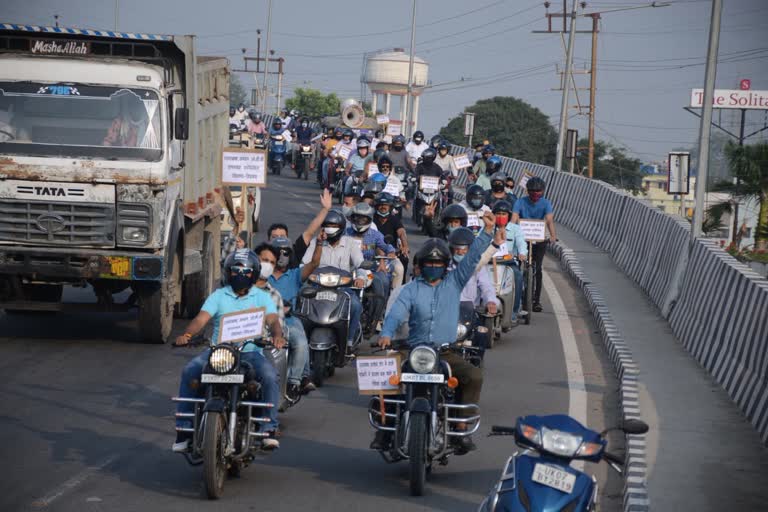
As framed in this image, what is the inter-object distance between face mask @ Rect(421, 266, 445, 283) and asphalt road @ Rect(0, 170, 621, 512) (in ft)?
4.80

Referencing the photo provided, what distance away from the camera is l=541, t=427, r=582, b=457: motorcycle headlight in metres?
6.63

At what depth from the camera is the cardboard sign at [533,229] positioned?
19047mm

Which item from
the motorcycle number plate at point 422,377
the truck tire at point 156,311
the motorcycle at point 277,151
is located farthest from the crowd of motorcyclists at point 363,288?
the motorcycle at point 277,151

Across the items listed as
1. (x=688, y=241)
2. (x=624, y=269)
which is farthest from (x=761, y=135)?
(x=688, y=241)

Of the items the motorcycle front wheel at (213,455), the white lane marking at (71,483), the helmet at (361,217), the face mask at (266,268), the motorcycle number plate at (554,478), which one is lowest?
the white lane marking at (71,483)

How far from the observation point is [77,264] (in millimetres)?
15062

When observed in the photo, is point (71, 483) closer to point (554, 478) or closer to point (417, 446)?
point (417, 446)

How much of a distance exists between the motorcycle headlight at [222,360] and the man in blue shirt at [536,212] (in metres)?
10.7

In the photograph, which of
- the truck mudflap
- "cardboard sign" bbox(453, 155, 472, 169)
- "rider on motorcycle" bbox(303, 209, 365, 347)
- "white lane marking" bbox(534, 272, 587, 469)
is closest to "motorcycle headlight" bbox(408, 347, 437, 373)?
"white lane marking" bbox(534, 272, 587, 469)

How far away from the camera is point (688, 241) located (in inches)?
736

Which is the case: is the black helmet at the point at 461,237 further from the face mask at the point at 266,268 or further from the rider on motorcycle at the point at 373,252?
the rider on motorcycle at the point at 373,252

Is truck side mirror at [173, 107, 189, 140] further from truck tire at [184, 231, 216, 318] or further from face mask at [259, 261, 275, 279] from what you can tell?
face mask at [259, 261, 275, 279]

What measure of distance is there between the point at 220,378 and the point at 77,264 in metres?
6.51

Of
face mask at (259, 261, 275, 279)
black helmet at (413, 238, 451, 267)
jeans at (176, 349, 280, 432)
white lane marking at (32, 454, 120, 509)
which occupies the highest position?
black helmet at (413, 238, 451, 267)
